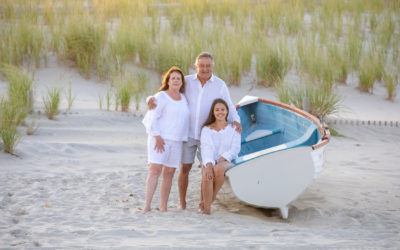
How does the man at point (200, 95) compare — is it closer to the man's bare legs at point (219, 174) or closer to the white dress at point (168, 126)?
the white dress at point (168, 126)

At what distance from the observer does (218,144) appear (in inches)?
196

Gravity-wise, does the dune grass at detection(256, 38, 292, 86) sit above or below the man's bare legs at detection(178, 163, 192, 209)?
above

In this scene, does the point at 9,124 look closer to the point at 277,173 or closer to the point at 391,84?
the point at 277,173

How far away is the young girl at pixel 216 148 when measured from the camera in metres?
4.89

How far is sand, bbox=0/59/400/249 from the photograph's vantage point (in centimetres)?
421

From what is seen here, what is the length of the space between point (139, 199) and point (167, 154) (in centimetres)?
95

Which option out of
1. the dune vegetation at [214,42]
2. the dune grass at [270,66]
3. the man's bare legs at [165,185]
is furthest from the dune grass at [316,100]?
the man's bare legs at [165,185]

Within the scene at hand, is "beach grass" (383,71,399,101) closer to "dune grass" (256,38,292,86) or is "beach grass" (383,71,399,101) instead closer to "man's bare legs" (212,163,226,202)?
"dune grass" (256,38,292,86)

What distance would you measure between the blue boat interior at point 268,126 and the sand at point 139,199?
0.64 meters

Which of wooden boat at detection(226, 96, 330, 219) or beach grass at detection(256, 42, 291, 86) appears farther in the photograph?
beach grass at detection(256, 42, 291, 86)

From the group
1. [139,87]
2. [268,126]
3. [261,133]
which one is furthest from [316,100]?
[139,87]

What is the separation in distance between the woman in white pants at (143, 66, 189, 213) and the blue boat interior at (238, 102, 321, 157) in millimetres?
1510

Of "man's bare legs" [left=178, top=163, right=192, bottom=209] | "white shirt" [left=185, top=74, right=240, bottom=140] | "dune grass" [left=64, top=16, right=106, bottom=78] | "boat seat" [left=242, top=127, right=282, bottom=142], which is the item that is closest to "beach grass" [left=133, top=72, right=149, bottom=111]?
"dune grass" [left=64, top=16, right=106, bottom=78]

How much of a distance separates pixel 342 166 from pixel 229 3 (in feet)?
30.0
